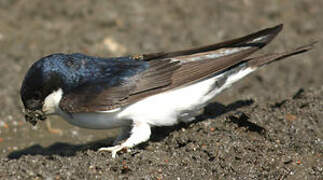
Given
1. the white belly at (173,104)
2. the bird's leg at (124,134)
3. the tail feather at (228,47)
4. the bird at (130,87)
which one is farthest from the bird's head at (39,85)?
the tail feather at (228,47)

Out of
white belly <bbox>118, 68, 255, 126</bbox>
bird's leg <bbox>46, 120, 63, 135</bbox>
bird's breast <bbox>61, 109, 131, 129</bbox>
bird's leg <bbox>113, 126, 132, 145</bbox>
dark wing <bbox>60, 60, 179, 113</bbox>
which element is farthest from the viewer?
bird's leg <bbox>46, 120, 63, 135</bbox>

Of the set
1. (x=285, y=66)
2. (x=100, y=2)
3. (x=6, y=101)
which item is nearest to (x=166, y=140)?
(x=6, y=101)

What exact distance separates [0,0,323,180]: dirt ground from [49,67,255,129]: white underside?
0.20 metres

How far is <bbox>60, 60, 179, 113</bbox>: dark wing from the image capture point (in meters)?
4.75

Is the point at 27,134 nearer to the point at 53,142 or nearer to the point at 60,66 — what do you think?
the point at 53,142

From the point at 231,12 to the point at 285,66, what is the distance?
143 centimetres

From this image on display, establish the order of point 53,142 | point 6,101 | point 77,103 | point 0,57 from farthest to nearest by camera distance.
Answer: point 0,57
point 6,101
point 53,142
point 77,103

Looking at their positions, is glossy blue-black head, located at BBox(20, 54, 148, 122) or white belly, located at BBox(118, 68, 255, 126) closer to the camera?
glossy blue-black head, located at BBox(20, 54, 148, 122)

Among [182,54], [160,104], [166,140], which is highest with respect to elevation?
[182,54]

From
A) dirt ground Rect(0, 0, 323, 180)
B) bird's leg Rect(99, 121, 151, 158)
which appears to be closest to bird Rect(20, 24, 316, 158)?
bird's leg Rect(99, 121, 151, 158)

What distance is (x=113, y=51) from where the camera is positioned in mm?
8211

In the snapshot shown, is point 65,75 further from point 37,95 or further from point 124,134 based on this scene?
point 124,134

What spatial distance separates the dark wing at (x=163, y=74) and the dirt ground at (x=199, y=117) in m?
0.46

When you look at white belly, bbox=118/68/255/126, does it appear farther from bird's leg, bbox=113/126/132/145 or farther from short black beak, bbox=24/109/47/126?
short black beak, bbox=24/109/47/126
